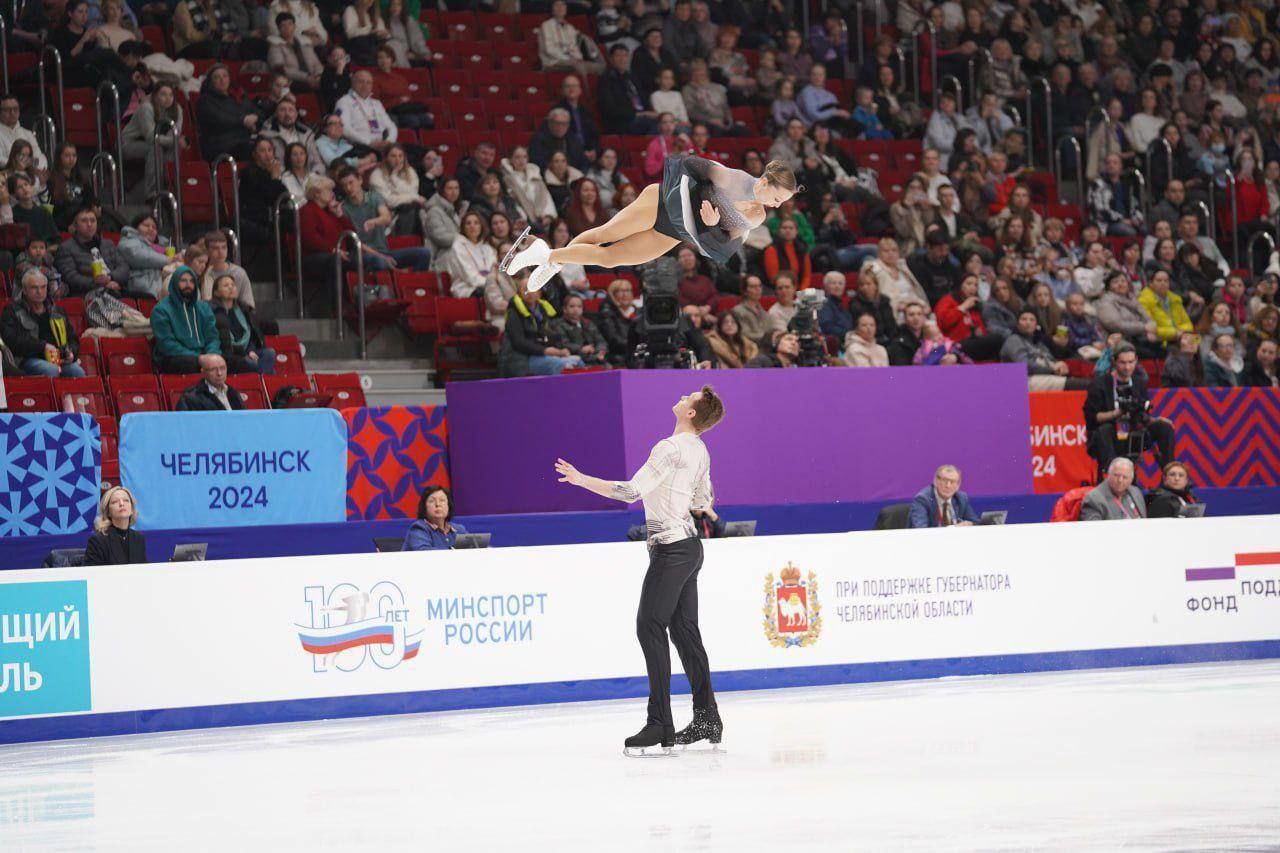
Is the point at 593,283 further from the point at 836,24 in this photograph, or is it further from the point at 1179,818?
the point at 1179,818

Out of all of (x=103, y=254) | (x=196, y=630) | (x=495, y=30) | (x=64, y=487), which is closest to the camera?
(x=196, y=630)

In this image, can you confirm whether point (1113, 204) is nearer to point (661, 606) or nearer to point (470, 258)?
point (470, 258)

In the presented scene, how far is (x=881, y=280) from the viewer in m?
17.2

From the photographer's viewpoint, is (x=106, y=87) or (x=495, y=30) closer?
(x=106, y=87)

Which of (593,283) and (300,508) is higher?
(593,283)

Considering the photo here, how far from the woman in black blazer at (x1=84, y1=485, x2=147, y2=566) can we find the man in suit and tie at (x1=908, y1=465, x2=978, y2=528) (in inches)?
212

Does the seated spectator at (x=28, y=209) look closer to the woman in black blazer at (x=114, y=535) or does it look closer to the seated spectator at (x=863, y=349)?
the woman in black blazer at (x=114, y=535)

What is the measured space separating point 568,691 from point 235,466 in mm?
2906

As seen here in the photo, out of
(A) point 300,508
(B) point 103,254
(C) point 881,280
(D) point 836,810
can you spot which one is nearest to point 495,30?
(C) point 881,280

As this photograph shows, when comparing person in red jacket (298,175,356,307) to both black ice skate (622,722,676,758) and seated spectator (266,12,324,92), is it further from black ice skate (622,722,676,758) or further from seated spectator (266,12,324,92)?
black ice skate (622,722,676,758)

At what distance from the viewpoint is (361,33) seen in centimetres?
1773

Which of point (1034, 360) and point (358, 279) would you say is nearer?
point (358, 279)

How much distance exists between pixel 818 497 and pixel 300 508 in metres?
4.20

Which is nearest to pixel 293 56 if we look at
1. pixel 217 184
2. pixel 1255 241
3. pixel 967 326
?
pixel 217 184
